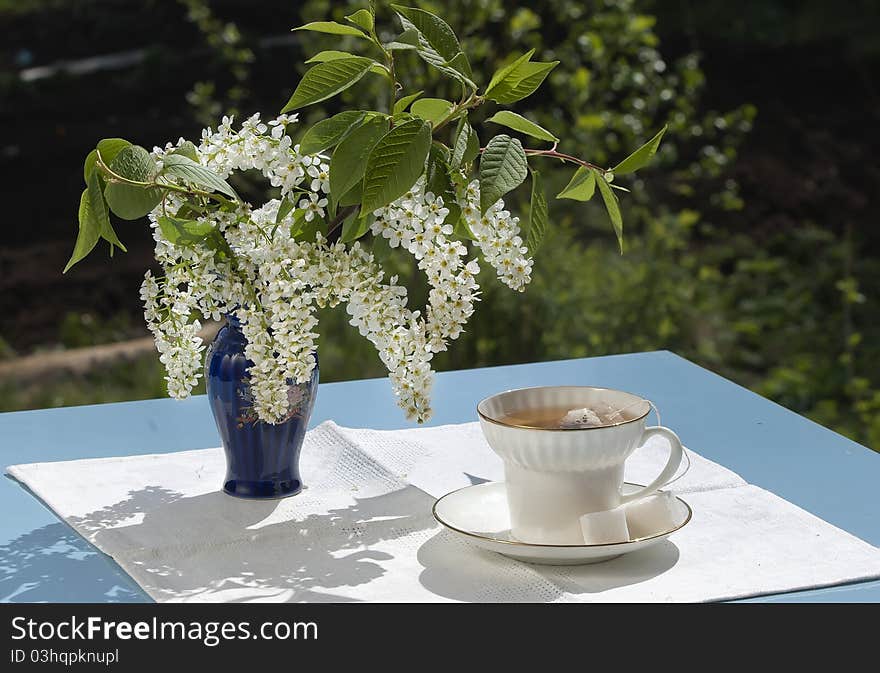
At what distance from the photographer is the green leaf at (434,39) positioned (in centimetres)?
92

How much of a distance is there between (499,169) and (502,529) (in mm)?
284

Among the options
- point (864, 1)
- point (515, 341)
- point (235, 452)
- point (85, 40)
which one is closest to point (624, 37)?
point (515, 341)

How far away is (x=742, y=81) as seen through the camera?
4.07 m

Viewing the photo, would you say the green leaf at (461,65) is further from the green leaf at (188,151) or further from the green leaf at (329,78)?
the green leaf at (188,151)

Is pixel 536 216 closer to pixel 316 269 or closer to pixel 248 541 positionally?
pixel 316 269

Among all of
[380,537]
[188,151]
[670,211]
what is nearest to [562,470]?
[380,537]

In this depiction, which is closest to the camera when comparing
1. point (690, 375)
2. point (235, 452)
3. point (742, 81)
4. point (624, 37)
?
point (235, 452)

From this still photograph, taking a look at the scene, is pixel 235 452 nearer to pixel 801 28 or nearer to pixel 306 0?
pixel 306 0

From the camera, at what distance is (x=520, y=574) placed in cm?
91

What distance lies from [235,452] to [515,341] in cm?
189

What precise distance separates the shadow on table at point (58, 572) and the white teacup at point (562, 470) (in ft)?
0.94

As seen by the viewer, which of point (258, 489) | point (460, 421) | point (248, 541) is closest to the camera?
point (248, 541)

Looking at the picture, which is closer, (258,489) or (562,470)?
(562,470)

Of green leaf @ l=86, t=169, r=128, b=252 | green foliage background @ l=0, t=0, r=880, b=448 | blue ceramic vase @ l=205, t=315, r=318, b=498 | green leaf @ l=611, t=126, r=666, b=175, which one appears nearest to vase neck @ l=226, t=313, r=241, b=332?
blue ceramic vase @ l=205, t=315, r=318, b=498
